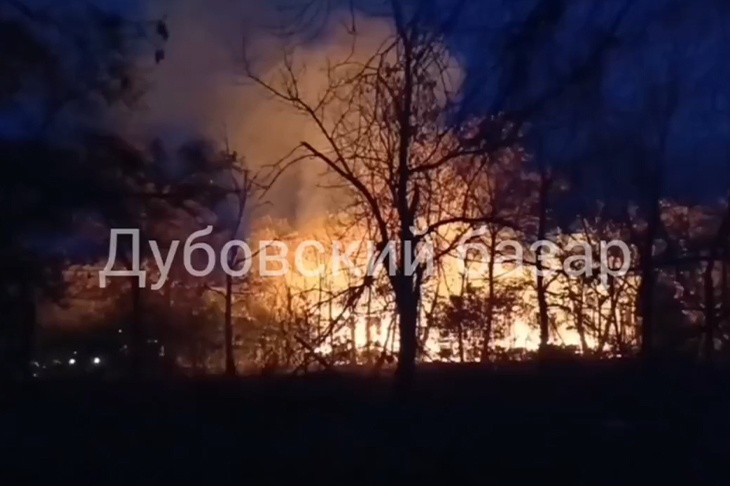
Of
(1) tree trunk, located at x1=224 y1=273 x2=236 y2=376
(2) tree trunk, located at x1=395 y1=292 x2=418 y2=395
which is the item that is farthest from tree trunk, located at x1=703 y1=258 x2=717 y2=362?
(1) tree trunk, located at x1=224 y1=273 x2=236 y2=376

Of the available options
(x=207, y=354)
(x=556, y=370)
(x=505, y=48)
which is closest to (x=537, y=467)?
(x=556, y=370)

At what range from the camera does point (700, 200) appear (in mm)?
10578

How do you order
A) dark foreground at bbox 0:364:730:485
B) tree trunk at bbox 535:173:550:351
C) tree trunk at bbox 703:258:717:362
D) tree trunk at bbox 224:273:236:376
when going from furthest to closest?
tree trunk at bbox 224:273:236:376 < tree trunk at bbox 703:258:717:362 < tree trunk at bbox 535:173:550:351 < dark foreground at bbox 0:364:730:485

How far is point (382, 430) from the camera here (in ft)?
26.3

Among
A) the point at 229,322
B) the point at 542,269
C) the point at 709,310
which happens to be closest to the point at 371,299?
the point at 542,269

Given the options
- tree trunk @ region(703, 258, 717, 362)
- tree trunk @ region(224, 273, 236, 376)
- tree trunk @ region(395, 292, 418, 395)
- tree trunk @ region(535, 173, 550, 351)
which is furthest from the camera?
tree trunk @ region(224, 273, 236, 376)

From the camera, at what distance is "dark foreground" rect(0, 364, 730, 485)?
285 inches

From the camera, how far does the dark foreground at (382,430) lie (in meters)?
7.23

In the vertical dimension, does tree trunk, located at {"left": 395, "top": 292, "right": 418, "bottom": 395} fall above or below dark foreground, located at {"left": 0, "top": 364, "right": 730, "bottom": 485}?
above

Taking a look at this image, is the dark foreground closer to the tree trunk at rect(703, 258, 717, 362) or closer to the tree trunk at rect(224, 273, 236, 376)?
the tree trunk at rect(703, 258, 717, 362)

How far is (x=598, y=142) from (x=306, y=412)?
11.3 feet

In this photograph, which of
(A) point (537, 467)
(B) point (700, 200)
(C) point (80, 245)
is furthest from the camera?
(C) point (80, 245)

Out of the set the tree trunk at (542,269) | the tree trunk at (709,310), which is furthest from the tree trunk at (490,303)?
the tree trunk at (709,310)

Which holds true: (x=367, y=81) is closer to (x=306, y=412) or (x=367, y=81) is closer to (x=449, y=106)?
(x=449, y=106)
